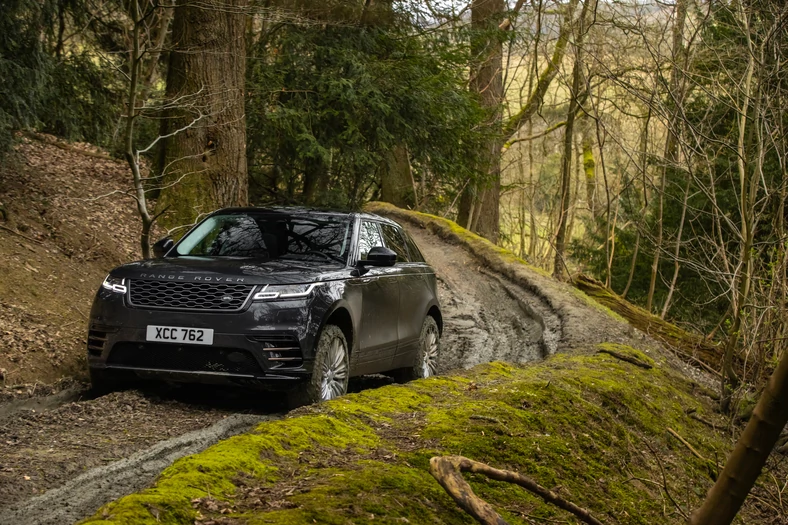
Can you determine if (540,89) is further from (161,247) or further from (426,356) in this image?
(161,247)

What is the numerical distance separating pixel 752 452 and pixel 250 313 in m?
4.69

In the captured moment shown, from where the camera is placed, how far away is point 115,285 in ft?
23.1

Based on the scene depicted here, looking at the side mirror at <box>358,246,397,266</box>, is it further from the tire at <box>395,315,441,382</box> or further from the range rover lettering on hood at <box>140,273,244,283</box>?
the tire at <box>395,315,441,382</box>

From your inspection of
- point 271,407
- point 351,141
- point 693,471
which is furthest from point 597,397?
point 351,141

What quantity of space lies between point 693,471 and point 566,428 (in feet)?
5.98

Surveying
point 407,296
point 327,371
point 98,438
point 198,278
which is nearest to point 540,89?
point 407,296

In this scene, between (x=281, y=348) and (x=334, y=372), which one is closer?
(x=281, y=348)

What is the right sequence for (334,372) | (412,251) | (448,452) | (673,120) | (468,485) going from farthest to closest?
1. (673,120)
2. (412,251)
3. (334,372)
4. (448,452)
5. (468,485)

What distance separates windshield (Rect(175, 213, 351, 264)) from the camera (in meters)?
7.91

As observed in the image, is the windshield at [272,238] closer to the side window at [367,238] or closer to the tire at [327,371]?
the side window at [367,238]

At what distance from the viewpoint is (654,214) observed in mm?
22484

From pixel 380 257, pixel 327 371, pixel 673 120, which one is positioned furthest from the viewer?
pixel 673 120

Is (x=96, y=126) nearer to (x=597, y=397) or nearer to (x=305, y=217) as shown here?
(x=305, y=217)

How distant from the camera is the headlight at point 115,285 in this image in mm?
7008
